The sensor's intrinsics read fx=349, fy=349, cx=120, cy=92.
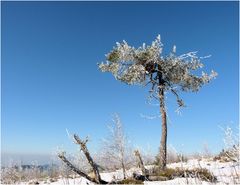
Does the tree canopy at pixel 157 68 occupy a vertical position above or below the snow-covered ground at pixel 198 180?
above

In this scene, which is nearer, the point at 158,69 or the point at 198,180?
the point at 198,180

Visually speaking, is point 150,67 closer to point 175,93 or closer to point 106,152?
point 175,93

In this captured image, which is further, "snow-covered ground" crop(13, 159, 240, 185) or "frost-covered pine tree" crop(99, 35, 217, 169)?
"frost-covered pine tree" crop(99, 35, 217, 169)

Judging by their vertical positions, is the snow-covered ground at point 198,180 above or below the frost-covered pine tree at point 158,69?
below

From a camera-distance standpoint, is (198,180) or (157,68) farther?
(157,68)

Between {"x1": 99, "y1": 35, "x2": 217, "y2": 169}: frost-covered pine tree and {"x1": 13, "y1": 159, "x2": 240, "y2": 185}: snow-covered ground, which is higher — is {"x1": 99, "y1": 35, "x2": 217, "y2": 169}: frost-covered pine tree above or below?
Answer: above

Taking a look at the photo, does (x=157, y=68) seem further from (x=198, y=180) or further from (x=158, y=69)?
(x=198, y=180)

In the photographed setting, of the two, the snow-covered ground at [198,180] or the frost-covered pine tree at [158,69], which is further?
the frost-covered pine tree at [158,69]

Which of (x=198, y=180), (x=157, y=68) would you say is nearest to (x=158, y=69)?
(x=157, y=68)

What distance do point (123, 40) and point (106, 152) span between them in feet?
22.8

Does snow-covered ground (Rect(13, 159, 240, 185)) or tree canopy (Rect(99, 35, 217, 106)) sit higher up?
tree canopy (Rect(99, 35, 217, 106))

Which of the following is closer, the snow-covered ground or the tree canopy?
the snow-covered ground

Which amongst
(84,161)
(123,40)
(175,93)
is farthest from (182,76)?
(84,161)

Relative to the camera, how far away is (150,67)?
1953 centimetres
